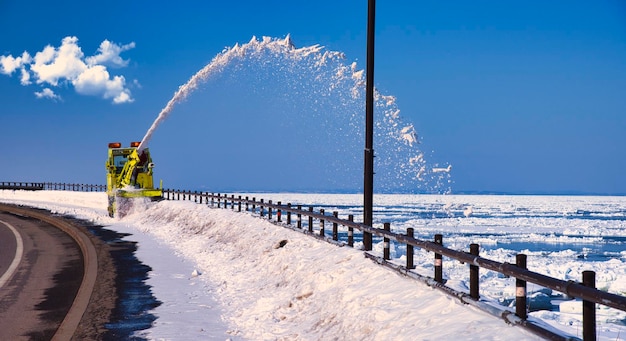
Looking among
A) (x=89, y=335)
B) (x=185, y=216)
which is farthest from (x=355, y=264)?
(x=185, y=216)

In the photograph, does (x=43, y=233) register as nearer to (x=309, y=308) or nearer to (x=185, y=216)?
(x=185, y=216)

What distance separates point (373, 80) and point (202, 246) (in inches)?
360

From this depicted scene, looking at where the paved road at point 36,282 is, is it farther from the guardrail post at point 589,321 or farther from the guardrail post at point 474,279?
the guardrail post at point 589,321

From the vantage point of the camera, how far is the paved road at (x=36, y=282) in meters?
9.89

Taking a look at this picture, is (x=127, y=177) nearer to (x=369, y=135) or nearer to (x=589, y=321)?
(x=369, y=135)

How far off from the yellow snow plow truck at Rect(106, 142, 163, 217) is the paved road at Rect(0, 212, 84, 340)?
8.85 metres

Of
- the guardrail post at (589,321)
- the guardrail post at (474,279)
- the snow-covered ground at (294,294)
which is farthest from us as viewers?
the guardrail post at (474,279)

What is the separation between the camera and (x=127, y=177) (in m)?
35.2

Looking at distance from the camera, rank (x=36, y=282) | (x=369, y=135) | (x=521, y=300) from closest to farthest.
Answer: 1. (x=521, y=300)
2. (x=36, y=282)
3. (x=369, y=135)

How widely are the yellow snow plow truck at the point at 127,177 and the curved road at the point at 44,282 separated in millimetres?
7953

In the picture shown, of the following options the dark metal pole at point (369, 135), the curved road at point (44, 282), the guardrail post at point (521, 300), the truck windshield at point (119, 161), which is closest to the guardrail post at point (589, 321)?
the guardrail post at point (521, 300)

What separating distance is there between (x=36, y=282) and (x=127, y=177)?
21582 millimetres

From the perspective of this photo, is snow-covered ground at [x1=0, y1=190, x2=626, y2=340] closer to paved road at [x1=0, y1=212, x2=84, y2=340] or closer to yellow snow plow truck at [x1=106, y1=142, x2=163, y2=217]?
paved road at [x1=0, y1=212, x2=84, y2=340]

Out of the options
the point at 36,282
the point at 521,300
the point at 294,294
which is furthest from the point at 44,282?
the point at 521,300
